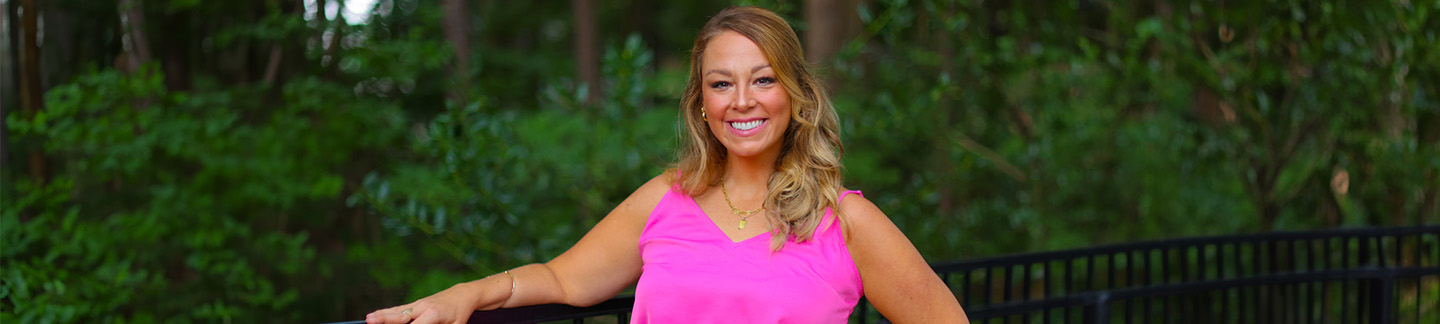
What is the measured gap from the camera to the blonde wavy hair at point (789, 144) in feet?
6.58

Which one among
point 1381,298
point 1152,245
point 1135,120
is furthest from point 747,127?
point 1135,120

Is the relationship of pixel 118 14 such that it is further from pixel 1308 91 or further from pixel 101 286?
pixel 1308 91

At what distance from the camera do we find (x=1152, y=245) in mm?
2816

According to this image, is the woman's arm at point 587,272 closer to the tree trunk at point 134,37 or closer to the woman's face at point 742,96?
the woman's face at point 742,96

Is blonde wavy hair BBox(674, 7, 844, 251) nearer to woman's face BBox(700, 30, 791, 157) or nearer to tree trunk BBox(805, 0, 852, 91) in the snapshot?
woman's face BBox(700, 30, 791, 157)

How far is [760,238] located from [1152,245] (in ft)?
4.47

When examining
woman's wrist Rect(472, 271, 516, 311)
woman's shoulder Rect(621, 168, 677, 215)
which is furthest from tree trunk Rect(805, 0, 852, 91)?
woman's wrist Rect(472, 271, 516, 311)

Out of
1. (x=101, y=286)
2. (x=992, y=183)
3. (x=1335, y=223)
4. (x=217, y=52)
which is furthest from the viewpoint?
(x=992, y=183)

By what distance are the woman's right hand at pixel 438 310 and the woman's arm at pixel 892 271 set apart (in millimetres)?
755

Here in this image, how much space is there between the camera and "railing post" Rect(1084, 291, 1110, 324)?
2.67 m

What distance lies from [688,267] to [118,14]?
11.4 feet

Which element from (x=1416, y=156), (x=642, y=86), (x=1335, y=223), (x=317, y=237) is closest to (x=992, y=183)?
(x=1335, y=223)

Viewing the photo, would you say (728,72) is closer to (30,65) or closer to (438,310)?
(438,310)

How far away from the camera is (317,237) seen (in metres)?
5.52
